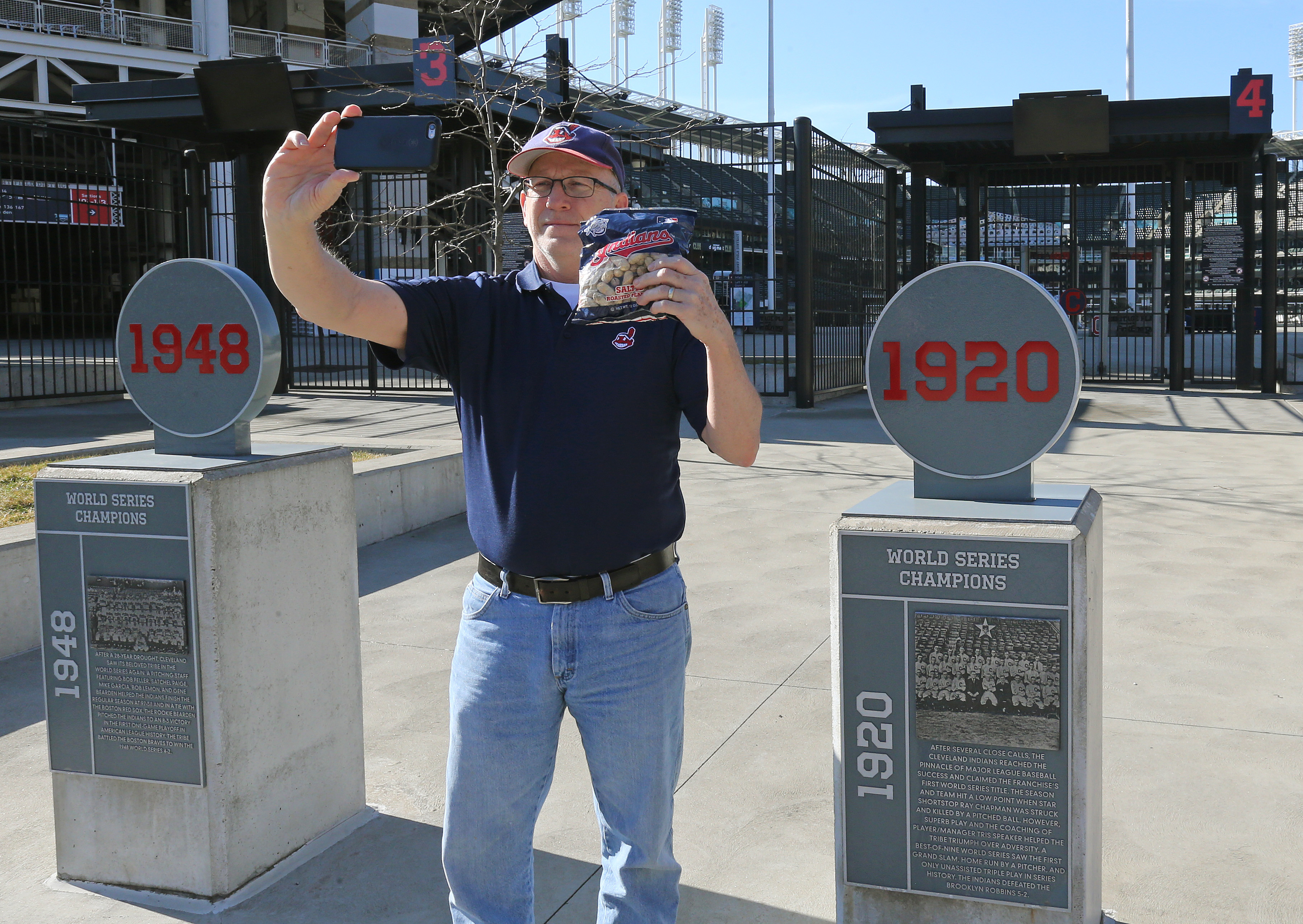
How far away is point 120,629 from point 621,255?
206cm

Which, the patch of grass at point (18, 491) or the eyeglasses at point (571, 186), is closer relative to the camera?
the eyeglasses at point (571, 186)

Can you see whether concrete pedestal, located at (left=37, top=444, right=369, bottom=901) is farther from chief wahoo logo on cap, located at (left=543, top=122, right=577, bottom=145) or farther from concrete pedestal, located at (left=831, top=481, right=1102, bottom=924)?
concrete pedestal, located at (left=831, top=481, right=1102, bottom=924)

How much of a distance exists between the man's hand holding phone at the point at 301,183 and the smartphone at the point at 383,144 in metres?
0.04

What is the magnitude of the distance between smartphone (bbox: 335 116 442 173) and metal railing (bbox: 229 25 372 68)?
41084 mm

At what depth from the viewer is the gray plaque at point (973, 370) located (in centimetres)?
263

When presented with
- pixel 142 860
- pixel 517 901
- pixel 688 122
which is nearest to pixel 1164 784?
pixel 517 901

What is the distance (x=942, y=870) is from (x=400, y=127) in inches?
76.5

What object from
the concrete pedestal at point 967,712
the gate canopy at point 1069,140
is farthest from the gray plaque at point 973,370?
the gate canopy at point 1069,140

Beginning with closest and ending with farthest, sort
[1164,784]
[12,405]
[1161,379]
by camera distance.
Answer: [1164,784]
[12,405]
[1161,379]

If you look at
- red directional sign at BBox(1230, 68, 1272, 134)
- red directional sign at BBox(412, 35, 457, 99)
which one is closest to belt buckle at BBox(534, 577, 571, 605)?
red directional sign at BBox(412, 35, 457, 99)

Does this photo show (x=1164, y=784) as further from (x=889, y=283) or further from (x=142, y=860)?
(x=889, y=283)

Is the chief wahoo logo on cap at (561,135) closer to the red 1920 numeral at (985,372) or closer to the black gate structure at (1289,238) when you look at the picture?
the red 1920 numeral at (985,372)

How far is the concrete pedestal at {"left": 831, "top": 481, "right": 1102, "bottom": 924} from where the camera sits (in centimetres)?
251

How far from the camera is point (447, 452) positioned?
9.21 metres
